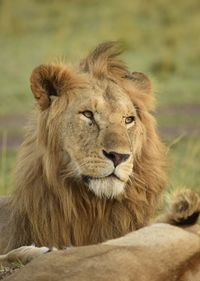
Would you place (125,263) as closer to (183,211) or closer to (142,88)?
(183,211)

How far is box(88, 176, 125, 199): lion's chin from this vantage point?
5777 mm

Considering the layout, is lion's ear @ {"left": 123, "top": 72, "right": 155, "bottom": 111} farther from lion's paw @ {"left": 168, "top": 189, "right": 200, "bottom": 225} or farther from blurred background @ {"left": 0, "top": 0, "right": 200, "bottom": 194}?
blurred background @ {"left": 0, "top": 0, "right": 200, "bottom": 194}

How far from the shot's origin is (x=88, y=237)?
20.1 feet

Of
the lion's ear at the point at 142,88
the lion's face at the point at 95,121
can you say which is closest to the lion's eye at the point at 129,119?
the lion's face at the point at 95,121

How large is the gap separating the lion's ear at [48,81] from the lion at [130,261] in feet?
3.78

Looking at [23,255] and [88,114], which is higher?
[88,114]

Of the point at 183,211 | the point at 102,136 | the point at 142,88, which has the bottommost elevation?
the point at 183,211

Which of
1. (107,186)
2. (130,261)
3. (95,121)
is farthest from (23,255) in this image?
(130,261)

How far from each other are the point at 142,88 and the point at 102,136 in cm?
70

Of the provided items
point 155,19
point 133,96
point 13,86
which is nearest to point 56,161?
point 133,96

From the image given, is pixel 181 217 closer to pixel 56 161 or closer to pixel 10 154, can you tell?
pixel 56 161

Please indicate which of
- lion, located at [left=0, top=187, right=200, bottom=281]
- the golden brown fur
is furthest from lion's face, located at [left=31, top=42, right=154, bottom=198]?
the golden brown fur

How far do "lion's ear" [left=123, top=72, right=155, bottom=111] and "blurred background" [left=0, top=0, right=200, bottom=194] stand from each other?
2.43 meters

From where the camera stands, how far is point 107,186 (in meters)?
5.80
